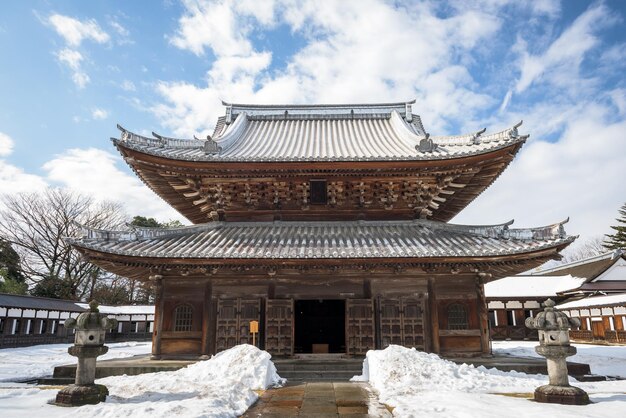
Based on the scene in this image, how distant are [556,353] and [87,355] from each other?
10.4m

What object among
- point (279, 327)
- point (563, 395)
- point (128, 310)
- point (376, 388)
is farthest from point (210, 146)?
point (128, 310)

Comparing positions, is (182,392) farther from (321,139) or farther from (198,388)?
(321,139)

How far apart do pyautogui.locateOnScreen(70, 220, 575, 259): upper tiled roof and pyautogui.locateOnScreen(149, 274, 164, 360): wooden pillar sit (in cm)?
132

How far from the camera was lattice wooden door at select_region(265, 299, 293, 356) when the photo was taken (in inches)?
539

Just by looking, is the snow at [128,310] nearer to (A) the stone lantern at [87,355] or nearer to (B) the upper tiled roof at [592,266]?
(A) the stone lantern at [87,355]

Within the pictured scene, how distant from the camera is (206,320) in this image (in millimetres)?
13945

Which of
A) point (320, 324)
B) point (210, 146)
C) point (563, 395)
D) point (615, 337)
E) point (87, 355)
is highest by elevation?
point (210, 146)

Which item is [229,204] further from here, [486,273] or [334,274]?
[486,273]

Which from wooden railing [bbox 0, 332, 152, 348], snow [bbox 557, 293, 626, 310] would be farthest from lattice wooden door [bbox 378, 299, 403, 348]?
wooden railing [bbox 0, 332, 152, 348]

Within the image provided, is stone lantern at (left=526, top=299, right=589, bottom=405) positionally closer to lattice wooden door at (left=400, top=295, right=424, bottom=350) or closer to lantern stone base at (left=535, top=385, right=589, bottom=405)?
lantern stone base at (left=535, top=385, right=589, bottom=405)

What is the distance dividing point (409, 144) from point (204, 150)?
8.68 metres

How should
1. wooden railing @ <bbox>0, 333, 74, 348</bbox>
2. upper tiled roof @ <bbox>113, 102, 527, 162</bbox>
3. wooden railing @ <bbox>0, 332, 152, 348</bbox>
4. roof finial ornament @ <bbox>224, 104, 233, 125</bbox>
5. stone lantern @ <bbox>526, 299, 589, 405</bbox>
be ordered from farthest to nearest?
wooden railing @ <bbox>0, 332, 152, 348</bbox> → wooden railing @ <bbox>0, 333, 74, 348</bbox> → roof finial ornament @ <bbox>224, 104, 233, 125</bbox> → upper tiled roof @ <bbox>113, 102, 527, 162</bbox> → stone lantern @ <bbox>526, 299, 589, 405</bbox>

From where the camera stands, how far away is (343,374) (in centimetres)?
1241

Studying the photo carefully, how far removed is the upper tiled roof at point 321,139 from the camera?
14.7 metres
